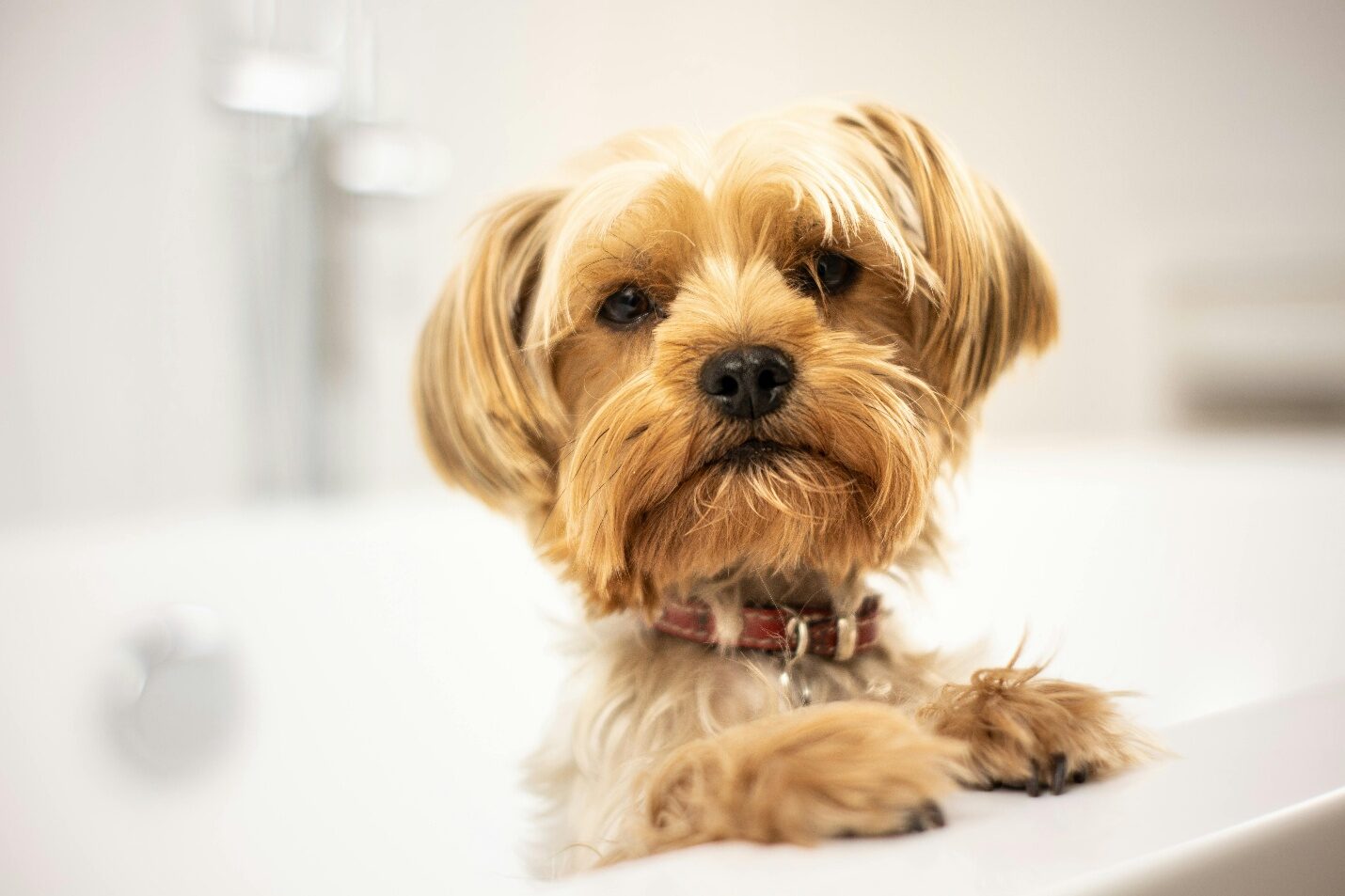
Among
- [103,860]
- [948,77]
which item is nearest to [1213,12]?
[948,77]

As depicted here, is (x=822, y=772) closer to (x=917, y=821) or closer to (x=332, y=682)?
(x=917, y=821)

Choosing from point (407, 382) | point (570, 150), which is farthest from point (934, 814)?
point (570, 150)

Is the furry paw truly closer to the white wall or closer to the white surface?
the white surface

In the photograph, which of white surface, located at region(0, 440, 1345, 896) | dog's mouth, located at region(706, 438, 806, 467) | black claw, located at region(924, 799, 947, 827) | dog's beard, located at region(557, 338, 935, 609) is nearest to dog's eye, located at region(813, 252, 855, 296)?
dog's beard, located at region(557, 338, 935, 609)

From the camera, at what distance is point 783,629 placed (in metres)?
1.18

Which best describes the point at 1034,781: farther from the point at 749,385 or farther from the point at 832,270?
the point at 832,270

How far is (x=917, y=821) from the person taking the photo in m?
0.72

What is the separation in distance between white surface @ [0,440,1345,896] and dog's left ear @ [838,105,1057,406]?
2.50 ft

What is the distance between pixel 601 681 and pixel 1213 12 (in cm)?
373

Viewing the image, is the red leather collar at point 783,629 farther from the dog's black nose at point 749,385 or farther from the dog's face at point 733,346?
the dog's black nose at point 749,385

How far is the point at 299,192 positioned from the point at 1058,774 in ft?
8.30

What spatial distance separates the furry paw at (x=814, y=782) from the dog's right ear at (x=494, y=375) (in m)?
0.53

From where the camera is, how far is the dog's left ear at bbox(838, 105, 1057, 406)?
1233mm

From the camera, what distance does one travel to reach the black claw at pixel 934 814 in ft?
2.38
